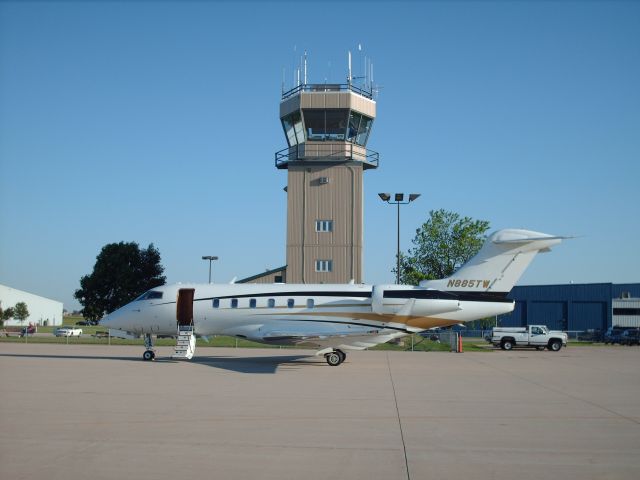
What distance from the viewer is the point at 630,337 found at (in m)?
51.9

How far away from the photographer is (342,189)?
153ft

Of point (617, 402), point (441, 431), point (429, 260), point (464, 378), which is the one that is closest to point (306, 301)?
point (464, 378)

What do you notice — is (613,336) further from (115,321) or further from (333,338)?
(115,321)

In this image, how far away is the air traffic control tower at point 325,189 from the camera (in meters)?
46.0

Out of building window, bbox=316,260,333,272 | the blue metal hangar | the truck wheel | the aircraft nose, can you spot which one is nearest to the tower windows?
building window, bbox=316,260,333,272

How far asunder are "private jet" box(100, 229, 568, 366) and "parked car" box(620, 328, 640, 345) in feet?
112

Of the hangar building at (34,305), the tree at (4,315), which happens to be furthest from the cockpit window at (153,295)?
the hangar building at (34,305)

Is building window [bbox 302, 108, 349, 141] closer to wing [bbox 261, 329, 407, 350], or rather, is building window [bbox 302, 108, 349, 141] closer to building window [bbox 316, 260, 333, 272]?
building window [bbox 316, 260, 333, 272]

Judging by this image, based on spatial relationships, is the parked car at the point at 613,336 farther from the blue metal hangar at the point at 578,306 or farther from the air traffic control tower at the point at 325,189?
the air traffic control tower at the point at 325,189

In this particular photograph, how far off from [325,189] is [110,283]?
103ft

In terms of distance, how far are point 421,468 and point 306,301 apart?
16.6 meters

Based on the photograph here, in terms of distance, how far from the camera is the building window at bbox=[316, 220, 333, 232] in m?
46.4

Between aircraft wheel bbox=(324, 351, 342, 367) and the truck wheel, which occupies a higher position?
aircraft wheel bbox=(324, 351, 342, 367)

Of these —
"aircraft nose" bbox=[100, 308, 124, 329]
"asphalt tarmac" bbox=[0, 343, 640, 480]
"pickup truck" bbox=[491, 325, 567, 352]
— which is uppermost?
"aircraft nose" bbox=[100, 308, 124, 329]
